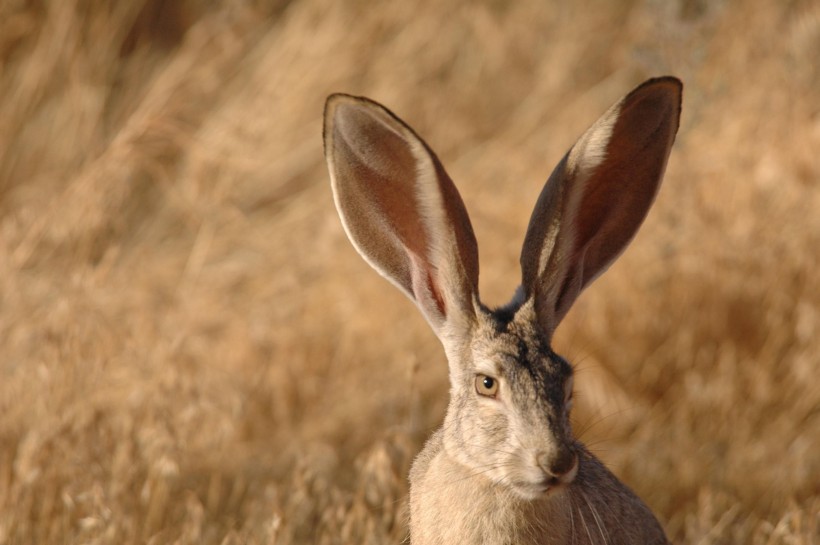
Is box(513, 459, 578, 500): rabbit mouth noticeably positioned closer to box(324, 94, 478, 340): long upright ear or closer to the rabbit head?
the rabbit head

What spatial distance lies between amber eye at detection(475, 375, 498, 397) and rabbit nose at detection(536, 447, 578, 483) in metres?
0.26

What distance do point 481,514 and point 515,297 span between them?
24.7 inches

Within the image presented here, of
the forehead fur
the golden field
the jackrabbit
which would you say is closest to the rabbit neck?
the jackrabbit

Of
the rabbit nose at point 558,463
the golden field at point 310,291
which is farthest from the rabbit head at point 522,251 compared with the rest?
the golden field at point 310,291

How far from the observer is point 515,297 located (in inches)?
145

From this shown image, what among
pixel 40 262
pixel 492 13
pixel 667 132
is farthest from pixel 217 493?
pixel 492 13

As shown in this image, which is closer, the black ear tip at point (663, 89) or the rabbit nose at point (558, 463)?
the rabbit nose at point (558, 463)

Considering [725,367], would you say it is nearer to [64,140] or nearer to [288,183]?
[288,183]

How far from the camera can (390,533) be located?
4402 millimetres

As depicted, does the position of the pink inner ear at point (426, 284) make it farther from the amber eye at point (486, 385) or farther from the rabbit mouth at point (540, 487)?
the rabbit mouth at point (540, 487)

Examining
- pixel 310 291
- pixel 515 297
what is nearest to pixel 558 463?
pixel 515 297

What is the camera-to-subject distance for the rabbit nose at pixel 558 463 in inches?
124

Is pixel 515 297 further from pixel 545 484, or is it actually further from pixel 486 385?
pixel 545 484

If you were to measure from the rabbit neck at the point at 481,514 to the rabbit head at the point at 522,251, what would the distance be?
0.21 ft
